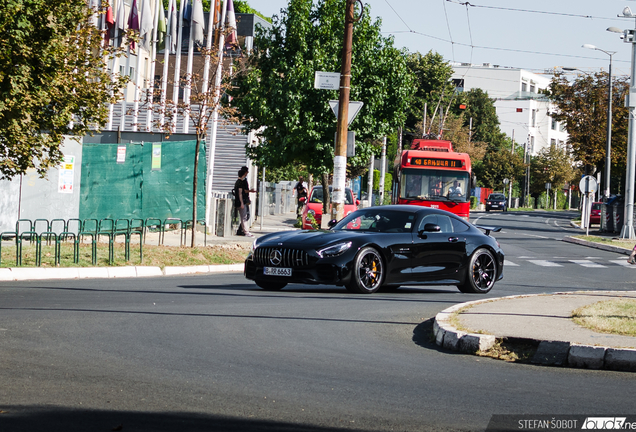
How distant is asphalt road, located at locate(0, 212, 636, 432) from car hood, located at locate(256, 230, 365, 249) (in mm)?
1143

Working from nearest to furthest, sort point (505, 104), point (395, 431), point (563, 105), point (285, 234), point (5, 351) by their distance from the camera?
point (395, 431) → point (5, 351) → point (285, 234) → point (563, 105) → point (505, 104)

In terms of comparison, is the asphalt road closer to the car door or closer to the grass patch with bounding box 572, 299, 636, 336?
the grass patch with bounding box 572, 299, 636, 336

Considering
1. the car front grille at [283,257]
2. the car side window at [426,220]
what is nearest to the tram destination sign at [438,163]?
the car side window at [426,220]

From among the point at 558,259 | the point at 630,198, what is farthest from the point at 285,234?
the point at 630,198

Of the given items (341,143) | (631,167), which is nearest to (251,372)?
(341,143)

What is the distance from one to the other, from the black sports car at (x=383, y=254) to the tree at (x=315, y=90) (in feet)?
49.2

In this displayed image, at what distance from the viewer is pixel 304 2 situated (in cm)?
2962

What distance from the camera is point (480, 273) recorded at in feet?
47.7

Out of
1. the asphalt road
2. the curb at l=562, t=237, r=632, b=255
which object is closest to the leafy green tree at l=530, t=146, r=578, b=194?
the curb at l=562, t=237, r=632, b=255

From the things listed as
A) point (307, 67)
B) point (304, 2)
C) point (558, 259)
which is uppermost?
point (304, 2)

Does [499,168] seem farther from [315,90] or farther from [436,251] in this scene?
[436,251]

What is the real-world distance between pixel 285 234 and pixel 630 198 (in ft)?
84.2

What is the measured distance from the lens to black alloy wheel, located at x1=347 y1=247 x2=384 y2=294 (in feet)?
42.2

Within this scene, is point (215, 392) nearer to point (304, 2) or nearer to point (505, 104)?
point (304, 2)
